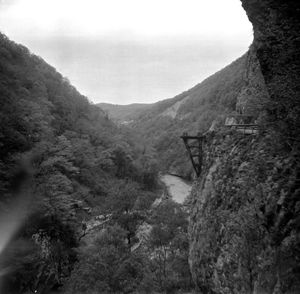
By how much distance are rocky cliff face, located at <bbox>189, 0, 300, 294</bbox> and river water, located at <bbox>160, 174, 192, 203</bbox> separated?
42.7 metres

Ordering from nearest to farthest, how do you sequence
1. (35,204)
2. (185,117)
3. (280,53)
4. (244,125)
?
(280,53), (244,125), (35,204), (185,117)

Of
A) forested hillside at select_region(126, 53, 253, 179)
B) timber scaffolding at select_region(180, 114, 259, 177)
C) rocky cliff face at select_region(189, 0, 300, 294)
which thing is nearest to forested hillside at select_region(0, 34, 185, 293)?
rocky cliff face at select_region(189, 0, 300, 294)

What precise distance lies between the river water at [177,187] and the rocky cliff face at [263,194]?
1680 inches

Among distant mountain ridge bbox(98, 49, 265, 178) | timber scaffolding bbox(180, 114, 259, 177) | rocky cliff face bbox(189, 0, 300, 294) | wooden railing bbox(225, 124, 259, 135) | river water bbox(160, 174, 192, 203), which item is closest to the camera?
rocky cliff face bbox(189, 0, 300, 294)

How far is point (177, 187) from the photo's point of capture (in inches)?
2739

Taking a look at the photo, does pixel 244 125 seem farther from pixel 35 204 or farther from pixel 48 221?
pixel 48 221

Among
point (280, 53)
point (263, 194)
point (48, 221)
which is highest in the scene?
point (280, 53)

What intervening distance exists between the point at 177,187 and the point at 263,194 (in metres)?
59.0

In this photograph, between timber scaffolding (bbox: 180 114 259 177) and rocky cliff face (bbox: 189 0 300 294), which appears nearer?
rocky cliff face (bbox: 189 0 300 294)

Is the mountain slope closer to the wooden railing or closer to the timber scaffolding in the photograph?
the timber scaffolding

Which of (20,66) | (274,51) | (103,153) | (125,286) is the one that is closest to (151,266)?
(125,286)

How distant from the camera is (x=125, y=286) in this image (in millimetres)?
19047

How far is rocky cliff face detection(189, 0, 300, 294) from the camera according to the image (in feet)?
30.3

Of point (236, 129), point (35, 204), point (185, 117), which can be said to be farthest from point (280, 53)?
point (185, 117)
